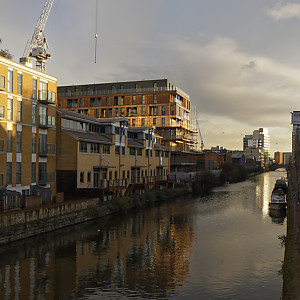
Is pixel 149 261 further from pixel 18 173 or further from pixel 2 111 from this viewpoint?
pixel 2 111

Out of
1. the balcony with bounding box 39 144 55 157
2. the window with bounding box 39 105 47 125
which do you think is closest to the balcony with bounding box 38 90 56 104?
the window with bounding box 39 105 47 125

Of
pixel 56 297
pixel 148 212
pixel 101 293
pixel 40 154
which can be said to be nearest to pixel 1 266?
pixel 56 297

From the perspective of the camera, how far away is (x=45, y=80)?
1757 inches

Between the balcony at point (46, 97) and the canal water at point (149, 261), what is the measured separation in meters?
15.7

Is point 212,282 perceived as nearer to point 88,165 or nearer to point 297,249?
point 297,249

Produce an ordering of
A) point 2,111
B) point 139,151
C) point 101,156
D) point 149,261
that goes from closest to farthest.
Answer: point 149,261 → point 2,111 → point 101,156 → point 139,151

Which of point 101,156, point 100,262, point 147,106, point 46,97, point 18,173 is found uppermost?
point 147,106

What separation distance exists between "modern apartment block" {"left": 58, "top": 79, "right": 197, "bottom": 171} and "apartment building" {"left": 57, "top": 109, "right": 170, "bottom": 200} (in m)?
30.6

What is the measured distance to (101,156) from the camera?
2093 inches

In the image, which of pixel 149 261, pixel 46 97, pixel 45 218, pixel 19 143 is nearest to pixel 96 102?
pixel 46 97

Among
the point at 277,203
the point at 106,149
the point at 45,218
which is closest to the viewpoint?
the point at 45,218

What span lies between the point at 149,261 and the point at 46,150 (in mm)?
22406

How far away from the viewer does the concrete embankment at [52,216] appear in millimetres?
31781

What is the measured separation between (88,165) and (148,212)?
11.6m
